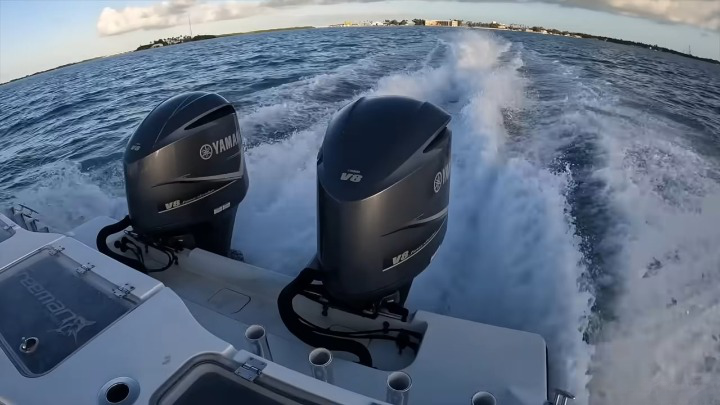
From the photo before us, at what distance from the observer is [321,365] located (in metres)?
1.13

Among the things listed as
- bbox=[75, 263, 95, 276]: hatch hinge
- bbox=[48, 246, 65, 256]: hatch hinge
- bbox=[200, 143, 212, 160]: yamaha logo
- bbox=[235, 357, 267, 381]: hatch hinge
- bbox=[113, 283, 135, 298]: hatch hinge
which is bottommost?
bbox=[48, 246, 65, 256]: hatch hinge

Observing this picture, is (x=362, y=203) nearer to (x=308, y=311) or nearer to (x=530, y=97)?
(x=308, y=311)

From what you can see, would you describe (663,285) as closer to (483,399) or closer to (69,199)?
(483,399)

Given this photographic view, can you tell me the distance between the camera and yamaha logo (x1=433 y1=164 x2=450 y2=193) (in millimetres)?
1904

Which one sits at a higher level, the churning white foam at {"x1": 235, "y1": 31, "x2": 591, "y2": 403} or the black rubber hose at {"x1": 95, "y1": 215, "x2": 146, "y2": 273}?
the black rubber hose at {"x1": 95, "y1": 215, "x2": 146, "y2": 273}

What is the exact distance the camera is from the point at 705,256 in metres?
2.79

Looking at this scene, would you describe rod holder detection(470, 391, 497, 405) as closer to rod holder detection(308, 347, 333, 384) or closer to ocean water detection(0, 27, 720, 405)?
rod holder detection(308, 347, 333, 384)

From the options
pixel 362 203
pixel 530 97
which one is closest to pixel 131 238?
pixel 362 203

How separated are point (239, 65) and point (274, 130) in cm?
660

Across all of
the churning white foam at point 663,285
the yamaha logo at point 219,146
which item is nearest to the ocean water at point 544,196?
the churning white foam at point 663,285

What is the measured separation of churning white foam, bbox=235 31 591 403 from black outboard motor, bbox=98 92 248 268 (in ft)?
2.59

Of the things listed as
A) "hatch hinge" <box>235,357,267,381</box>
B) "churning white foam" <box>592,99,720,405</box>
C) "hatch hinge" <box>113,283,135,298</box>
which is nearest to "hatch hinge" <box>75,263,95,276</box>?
"hatch hinge" <box>113,283,135,298</box>

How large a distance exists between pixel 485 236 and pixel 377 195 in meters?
1.85

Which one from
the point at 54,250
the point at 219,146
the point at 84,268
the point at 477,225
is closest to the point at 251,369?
the point at 84,268
